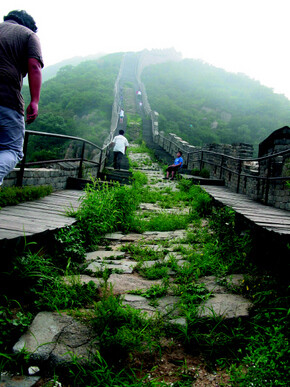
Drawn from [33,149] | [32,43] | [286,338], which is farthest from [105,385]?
[33,149]

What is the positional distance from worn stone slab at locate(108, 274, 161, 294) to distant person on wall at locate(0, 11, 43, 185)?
1294 millimetres

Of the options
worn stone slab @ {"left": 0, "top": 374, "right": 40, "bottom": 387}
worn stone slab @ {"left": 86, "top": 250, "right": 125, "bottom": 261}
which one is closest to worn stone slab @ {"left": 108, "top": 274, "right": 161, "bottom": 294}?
worn stone slab @ {"left": 86, "top": 250, "right": 125, "bottom": 261}

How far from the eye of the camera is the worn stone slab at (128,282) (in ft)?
8.27

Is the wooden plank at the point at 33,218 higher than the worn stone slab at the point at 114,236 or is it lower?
higher

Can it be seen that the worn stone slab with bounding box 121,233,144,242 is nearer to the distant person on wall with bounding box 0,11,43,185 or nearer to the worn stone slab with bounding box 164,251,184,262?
the worn stone slab with bounding box 164,251,184,262

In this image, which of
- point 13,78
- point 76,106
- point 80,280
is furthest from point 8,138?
point 76,106

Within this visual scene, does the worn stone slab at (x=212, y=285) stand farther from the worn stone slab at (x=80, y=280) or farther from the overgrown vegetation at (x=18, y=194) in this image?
the overgrown vegetation at (x=18, y=194)

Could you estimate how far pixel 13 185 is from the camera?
4191 millimetres

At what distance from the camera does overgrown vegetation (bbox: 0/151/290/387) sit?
5.57 feet

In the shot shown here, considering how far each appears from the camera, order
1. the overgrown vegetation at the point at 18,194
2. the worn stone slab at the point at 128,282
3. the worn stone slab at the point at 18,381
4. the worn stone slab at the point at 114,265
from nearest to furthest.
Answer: the worn stone slab at the point at 18,381, the worn stone slab at the point at 128,282, the worn stone slab at the point at 114,265, the overgrown vegetation at the point at 18,194

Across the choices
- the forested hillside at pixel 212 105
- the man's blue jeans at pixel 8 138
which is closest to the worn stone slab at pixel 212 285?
the man's blue jeans at pixel 8 138

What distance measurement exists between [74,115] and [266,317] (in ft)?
115

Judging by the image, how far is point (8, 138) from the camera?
2424 millimetres

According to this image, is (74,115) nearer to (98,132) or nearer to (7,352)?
(98,132)
